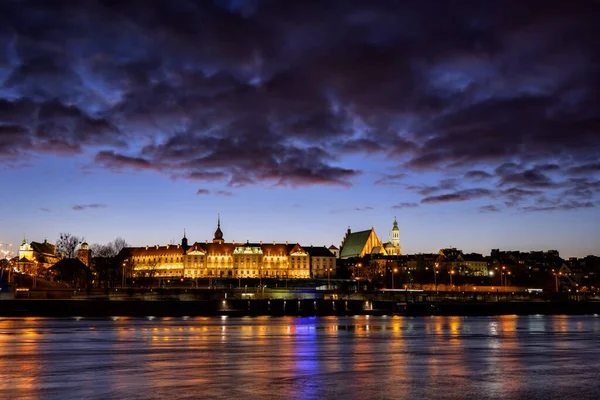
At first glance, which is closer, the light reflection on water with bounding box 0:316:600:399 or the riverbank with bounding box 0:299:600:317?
the light reflection on water with bounding box 0:316:600:399

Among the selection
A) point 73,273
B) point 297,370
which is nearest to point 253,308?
point 73,273

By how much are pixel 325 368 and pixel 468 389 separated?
20.6 feet

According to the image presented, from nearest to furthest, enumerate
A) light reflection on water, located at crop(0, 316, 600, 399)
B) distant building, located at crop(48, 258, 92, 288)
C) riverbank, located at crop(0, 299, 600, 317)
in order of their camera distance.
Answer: light reflection on water, located at crop(0, 316, 600, 399)
riverbank, located at crop(0, 299, 600, 317)
distant building, located at crop(48, 258, 92, 288)

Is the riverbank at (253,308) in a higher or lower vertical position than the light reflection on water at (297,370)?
lower

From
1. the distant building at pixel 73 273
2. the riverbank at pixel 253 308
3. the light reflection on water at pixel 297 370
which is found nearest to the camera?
the light reflection on water at pixel 297 370

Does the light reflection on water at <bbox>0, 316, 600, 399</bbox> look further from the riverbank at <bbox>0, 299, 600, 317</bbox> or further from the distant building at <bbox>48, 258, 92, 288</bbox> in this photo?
the distant building at <bbox>48, 258, 92, 288</bbox>

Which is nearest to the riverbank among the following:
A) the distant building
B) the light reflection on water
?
the light reflection on water

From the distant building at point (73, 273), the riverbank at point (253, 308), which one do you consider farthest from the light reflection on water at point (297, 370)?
the distant building at point (73, 273)

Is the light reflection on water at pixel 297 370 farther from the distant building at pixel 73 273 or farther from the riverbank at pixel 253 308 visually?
the distant building at pixel 73 273

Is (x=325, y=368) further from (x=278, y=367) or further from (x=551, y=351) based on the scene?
(x=551, y=351)

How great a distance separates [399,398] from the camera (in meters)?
17.6

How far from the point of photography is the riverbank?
324ft

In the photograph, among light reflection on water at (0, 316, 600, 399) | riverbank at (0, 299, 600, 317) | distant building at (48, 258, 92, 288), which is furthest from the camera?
distant building at (48, 258, 92, 288)

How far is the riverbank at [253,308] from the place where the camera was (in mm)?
98750
